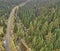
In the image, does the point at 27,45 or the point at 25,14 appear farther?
the point at 25,14

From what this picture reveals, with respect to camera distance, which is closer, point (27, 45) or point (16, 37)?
point (27, 45)

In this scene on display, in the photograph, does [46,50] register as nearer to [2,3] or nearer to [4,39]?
[4,39]

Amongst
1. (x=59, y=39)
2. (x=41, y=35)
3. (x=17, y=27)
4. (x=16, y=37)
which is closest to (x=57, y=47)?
(x=59, y=39)

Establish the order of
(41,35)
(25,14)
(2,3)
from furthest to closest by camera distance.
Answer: (2,3) < (25,14) < (41,35)

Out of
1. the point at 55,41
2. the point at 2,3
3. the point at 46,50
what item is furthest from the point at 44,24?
the point at 2,3

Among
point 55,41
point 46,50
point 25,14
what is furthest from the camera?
point 25,14

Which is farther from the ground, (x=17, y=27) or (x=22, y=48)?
(x=17, y=27)

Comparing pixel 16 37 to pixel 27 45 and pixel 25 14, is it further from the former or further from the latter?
pixel 25 14

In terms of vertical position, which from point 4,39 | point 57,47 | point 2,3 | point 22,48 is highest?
point 2,3

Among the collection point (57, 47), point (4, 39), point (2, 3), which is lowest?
point (57, 47)
